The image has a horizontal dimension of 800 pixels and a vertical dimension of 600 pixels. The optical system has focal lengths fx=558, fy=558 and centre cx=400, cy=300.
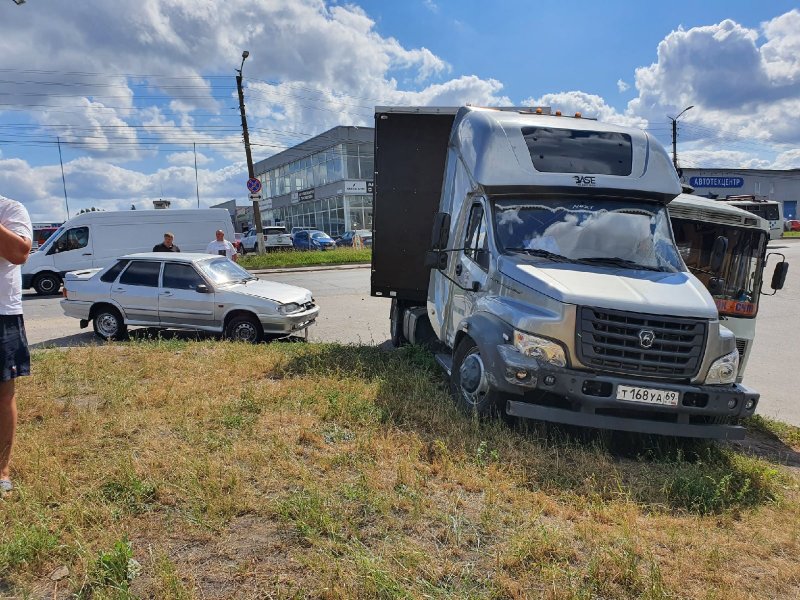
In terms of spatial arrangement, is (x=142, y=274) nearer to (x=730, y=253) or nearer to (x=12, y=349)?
(x=12, y=349)

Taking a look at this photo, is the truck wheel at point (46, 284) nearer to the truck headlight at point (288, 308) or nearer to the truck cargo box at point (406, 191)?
the truck headlight at point (288, 308)

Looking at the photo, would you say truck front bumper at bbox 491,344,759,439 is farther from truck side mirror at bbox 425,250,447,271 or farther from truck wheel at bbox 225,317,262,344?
truck wheel at bbox 225,317,262,344

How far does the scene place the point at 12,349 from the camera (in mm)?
3371

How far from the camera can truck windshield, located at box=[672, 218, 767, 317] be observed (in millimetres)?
6792

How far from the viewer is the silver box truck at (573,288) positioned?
171 inches

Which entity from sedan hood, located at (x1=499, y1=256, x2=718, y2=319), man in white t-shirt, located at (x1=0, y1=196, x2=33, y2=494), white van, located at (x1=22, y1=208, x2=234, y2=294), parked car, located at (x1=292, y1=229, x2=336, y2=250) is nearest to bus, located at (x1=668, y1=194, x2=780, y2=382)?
sedan hood, located at (x1=499, y1=256, x2=718, y2=319)

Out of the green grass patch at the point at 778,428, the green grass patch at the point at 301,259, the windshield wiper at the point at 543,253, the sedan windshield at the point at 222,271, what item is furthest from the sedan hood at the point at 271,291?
the green grass patch at the point at 301,259

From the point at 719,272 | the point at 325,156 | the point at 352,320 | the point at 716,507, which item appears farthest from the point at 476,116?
the point at 325,156

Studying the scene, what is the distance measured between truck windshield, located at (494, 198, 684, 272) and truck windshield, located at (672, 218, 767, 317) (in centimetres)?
199

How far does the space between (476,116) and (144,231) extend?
1504 centimetres

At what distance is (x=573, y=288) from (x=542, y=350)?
0.56m

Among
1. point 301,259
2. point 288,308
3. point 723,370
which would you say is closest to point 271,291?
point 288,308

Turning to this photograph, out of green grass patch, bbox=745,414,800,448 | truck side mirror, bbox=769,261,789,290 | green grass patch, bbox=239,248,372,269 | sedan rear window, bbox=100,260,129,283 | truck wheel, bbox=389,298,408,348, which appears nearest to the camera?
green grass patch, bbox=745,414,800,448

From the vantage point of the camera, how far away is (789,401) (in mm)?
7039
